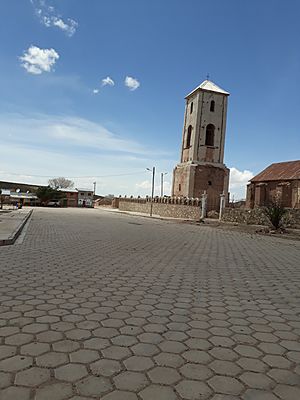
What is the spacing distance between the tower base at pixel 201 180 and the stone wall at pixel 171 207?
1.89m

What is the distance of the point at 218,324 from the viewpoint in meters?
3.50

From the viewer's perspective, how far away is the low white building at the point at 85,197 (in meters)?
79.1

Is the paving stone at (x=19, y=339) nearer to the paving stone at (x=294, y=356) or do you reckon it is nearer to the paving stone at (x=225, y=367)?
the paving stone at (x=225, y=367)

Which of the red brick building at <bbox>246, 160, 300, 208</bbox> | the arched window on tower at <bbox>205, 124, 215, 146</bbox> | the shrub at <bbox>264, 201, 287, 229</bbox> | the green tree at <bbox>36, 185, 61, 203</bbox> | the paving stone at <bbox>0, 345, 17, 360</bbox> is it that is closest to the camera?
the paving stone at <bbox>0, 345, 17, 360</bbox>

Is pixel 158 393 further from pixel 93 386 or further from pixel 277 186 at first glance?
pixel 277 186

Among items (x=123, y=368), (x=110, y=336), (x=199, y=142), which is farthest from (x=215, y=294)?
(x=199, y=142)

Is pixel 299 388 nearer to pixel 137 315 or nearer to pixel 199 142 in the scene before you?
pixel 137 315

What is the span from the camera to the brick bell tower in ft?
116

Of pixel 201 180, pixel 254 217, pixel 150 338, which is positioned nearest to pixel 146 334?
pixel 150 338

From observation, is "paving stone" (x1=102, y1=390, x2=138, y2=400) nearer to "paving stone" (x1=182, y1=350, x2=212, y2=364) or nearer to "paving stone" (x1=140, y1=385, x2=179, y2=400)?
"paving stone" (x1=140, y1=385, x2=179, y2=400)

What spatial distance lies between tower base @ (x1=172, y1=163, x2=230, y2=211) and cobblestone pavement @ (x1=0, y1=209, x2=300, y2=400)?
29053 mm

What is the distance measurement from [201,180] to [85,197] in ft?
183

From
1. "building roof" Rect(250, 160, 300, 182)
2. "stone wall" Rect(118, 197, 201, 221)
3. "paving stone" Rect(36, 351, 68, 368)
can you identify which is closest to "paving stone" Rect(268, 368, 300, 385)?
"paving stone" Rect(36, 351, 68, 368)

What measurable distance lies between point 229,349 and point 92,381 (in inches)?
50.3
